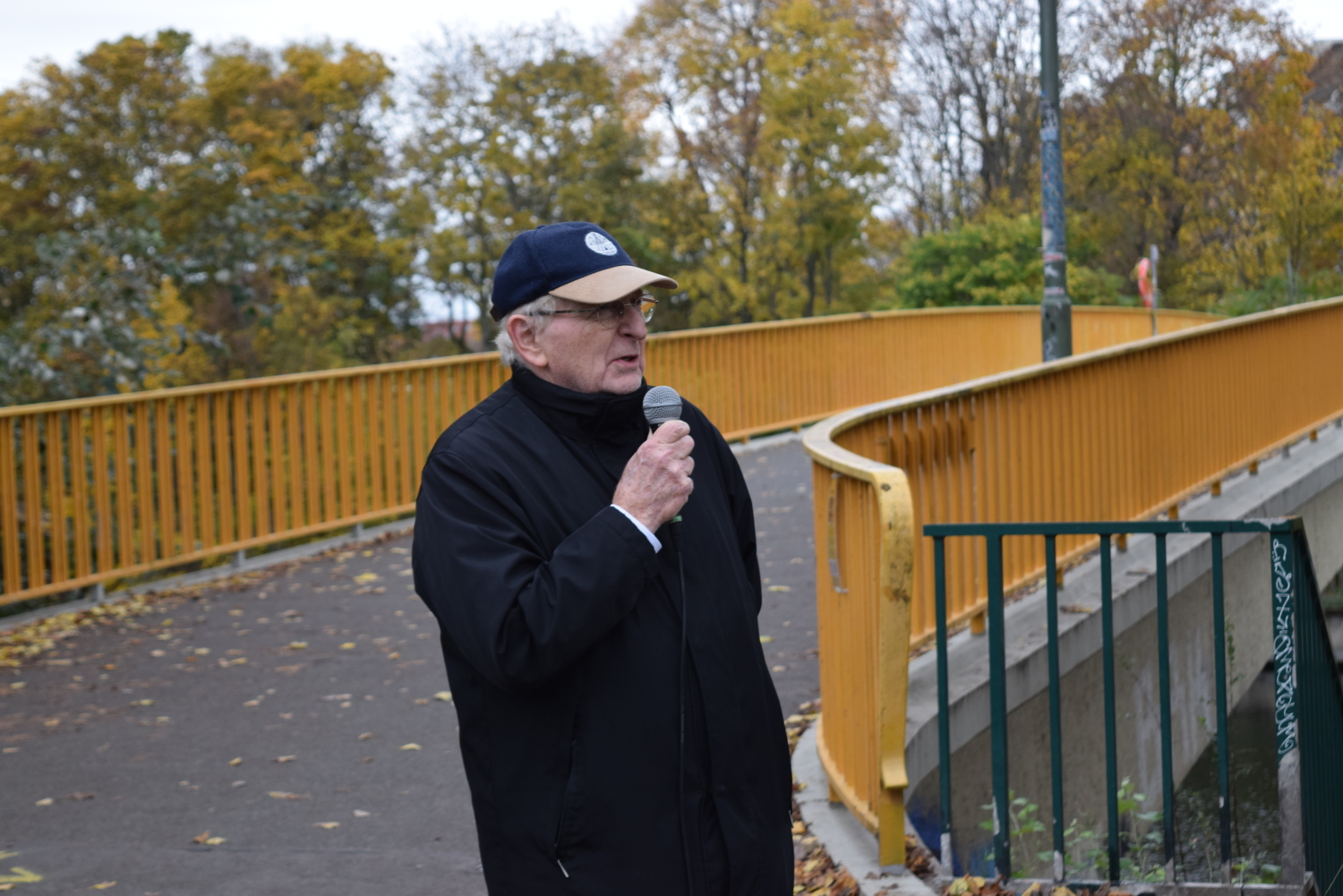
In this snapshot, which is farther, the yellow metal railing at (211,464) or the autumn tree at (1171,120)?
the autumn tree at (1171,120)

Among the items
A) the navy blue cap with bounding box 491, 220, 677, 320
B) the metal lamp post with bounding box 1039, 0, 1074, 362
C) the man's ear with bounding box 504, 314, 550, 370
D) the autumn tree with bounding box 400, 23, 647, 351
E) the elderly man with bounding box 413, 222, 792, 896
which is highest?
the autumn tree with bounding box 400, 23, 647, 351

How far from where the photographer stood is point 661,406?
8.25ft

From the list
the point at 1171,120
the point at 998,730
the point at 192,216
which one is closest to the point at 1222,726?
the point at 998,730

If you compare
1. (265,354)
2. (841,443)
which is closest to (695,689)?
(841,443)

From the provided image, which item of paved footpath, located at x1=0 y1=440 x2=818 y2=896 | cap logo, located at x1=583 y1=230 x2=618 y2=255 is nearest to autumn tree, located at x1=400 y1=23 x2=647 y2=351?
paved footpath, located at x1=0 y1=440 x2=818 y2=896

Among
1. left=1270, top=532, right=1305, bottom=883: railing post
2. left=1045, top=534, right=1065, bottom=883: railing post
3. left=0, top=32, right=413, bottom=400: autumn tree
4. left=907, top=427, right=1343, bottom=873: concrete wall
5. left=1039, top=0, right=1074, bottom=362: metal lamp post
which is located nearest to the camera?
left=1270, top=532, right=1305, bottom=883: railing post

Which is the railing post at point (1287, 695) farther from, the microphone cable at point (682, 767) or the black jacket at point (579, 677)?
the microphone cable at point (682, 767)

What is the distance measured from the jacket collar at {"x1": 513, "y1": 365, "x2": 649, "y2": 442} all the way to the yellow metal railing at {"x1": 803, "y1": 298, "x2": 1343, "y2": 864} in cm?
146

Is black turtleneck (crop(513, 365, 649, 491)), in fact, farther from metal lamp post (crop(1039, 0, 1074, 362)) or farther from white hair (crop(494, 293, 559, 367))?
metal lamp post (crop(1039, 0, 1074, 362))

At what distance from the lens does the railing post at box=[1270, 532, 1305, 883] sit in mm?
3795

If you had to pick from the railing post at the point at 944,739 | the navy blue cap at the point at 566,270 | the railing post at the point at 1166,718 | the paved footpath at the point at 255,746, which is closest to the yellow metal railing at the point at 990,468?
the railing post at the point at 944,739

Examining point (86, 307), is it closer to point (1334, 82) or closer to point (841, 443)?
point (841, 443)

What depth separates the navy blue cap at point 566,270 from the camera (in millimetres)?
2490

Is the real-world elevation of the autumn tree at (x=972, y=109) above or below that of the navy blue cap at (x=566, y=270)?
above
